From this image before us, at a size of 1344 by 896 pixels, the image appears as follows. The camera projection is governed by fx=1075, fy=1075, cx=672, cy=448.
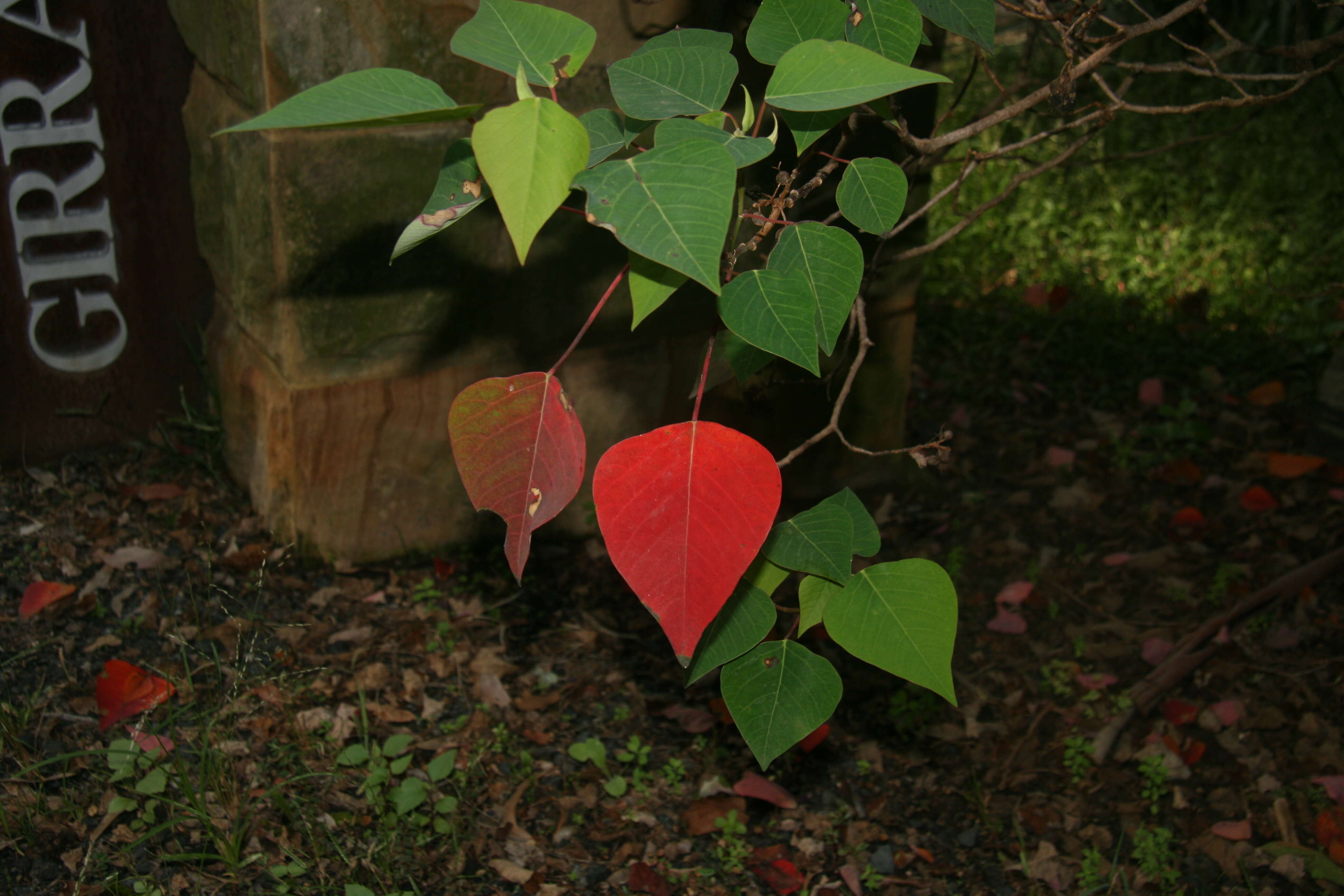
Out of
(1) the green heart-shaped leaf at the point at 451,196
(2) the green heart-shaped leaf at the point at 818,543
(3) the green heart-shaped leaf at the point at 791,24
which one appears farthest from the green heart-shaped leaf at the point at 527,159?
(2) the green heart-shaped leaf at the point at 818,543

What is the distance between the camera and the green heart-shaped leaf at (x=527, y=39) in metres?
0.78

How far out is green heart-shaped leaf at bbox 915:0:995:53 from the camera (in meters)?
0.93

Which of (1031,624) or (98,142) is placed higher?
(98,142)

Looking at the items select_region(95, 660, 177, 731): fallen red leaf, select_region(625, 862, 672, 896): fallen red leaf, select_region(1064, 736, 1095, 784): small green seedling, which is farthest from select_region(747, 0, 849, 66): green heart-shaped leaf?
select_region(1064, 736, 1095, 784): small green seedling

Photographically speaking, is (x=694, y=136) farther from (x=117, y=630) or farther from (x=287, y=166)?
(x=117, y=630)

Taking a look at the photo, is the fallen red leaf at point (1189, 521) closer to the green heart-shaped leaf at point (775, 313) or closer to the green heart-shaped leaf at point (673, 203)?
the green heart-shaped leaf at point (775, 313)

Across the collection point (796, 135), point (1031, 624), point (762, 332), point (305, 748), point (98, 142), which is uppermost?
point (796, 135)

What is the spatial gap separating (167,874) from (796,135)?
1.32 m

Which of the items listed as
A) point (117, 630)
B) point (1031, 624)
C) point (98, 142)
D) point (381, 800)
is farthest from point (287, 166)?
point (1031, 624)

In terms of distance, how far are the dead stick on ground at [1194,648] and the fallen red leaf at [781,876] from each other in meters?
0.64

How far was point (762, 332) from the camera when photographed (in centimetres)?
82

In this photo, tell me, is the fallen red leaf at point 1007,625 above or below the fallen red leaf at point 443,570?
below

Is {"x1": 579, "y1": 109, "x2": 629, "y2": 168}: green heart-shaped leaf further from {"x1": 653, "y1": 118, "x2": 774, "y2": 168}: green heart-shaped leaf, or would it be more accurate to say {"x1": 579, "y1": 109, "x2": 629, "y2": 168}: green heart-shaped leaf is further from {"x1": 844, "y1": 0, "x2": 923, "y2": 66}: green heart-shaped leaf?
{"x1": 844, "y1": 0, "x2": 923, "y2": 66}: green heart-shaped leaf

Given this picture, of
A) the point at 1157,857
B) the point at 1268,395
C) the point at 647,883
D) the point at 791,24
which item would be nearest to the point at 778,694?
the point at 791,24
